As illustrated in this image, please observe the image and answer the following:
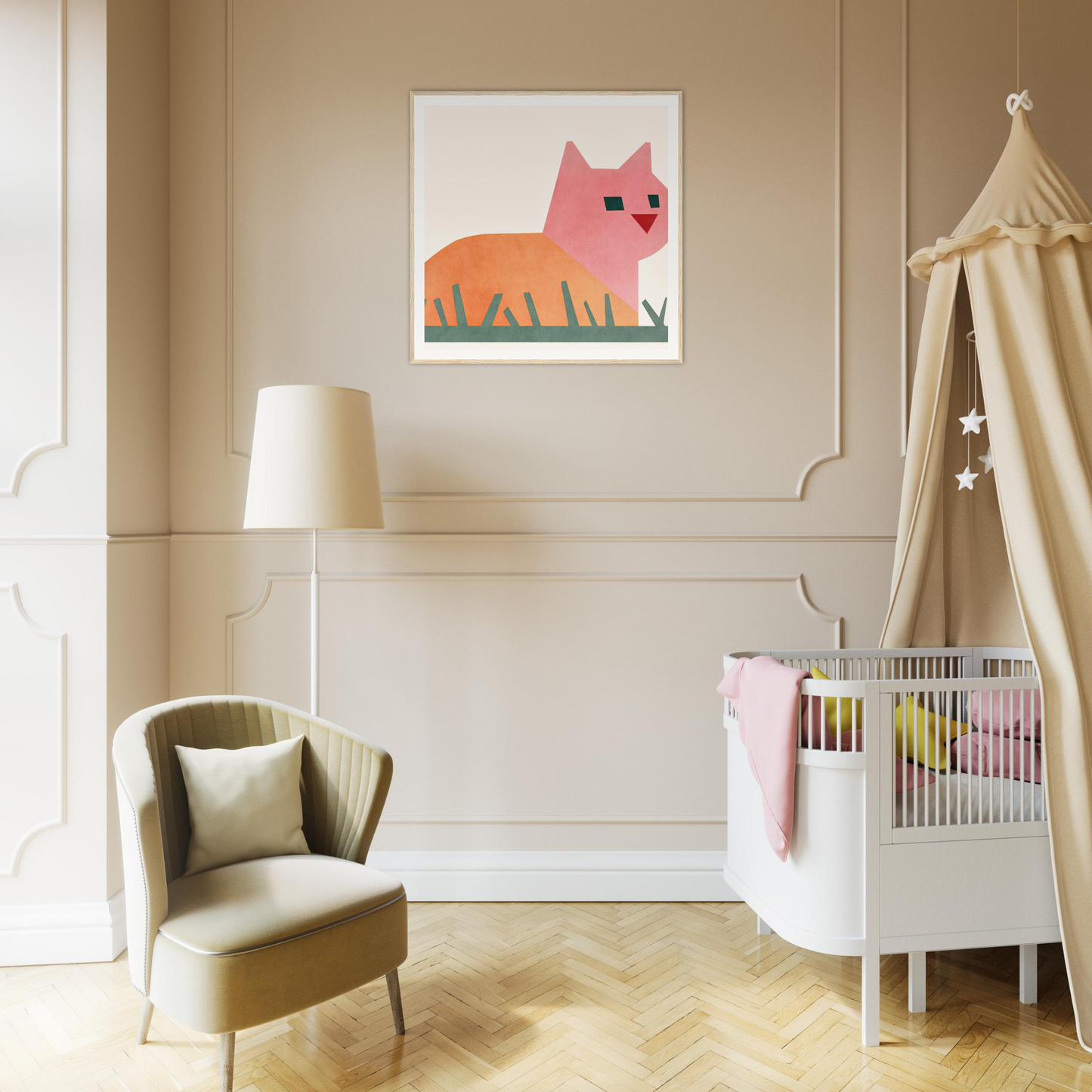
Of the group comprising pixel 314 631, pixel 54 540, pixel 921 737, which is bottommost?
pixel 921 737

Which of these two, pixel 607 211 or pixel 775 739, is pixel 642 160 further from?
pixel 775 739

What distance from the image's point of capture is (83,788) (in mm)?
2404

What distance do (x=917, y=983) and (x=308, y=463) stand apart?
6.90 feet

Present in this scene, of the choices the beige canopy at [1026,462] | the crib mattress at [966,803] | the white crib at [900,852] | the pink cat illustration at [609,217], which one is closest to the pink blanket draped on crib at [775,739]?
the white crib at [900,852]

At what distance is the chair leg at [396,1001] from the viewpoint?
196 centimetres

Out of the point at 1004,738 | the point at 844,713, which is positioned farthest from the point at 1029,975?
the point at 844,713

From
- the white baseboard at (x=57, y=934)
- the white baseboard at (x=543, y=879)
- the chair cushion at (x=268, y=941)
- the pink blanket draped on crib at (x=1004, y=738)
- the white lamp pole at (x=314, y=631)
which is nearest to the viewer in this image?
the chair cushion at (x=268, y=941)

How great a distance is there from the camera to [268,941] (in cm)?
169

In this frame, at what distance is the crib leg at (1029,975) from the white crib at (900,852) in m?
0.03

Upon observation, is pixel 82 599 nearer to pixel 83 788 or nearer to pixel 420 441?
pixel 83 788

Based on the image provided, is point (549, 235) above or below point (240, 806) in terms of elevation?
above

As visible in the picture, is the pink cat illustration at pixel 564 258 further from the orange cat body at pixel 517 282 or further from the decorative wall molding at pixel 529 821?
the decorative wall molding at pixel 529 821

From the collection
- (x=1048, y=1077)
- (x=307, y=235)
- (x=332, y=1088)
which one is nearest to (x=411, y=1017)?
(x=332, y=1088)

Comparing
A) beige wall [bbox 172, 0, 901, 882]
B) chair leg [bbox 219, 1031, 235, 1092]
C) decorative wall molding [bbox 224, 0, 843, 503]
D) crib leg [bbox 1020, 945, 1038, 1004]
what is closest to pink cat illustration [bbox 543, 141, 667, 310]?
beige wall [bbox 172, 0, 901, 882]
